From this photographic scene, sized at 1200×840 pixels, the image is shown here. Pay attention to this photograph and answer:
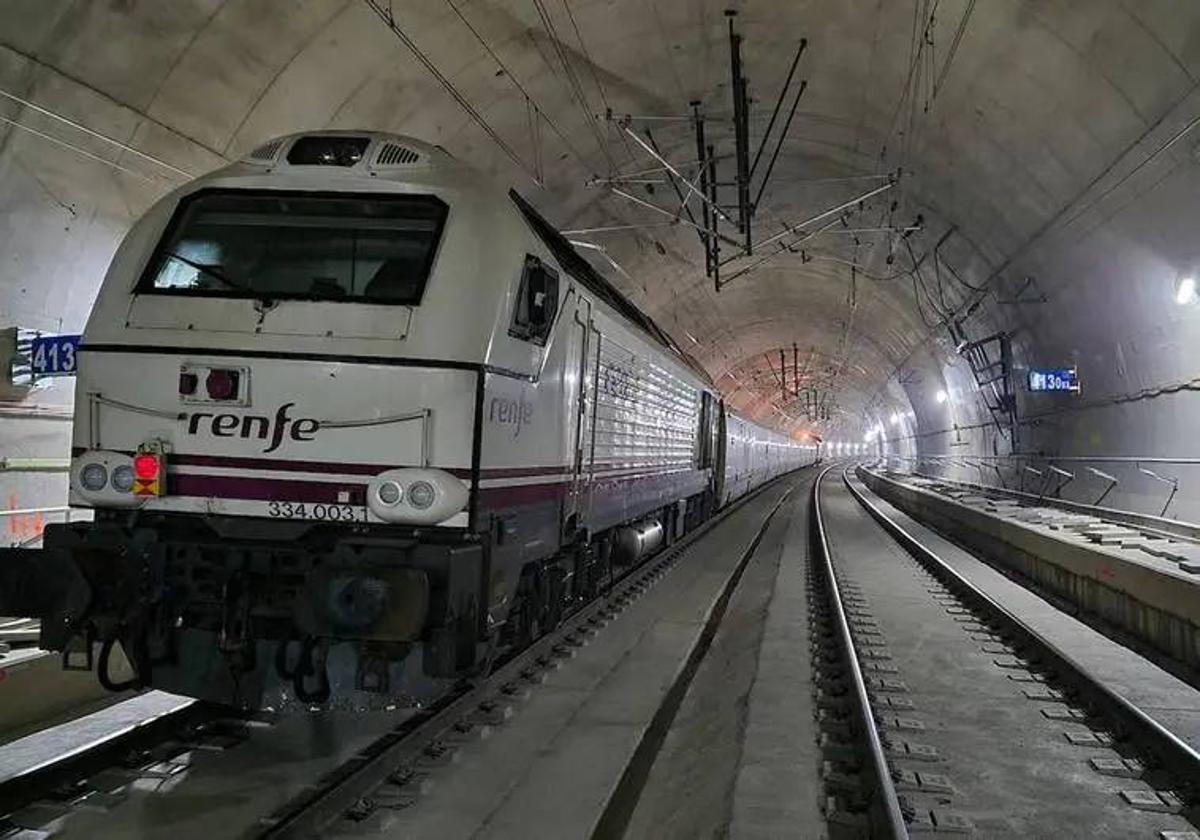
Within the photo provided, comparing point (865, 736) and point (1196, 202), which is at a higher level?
point (1196, 202)

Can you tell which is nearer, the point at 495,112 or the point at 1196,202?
the point at 1196,202

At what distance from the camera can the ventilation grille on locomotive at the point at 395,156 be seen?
5.59 m

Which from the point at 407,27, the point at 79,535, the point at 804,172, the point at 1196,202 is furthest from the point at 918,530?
the point at 79,535

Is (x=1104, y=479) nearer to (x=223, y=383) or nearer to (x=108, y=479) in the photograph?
(x=223, y=383)

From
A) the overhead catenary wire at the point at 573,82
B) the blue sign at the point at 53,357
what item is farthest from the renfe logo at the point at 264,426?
the overhead catenary wire at the point at 573,82

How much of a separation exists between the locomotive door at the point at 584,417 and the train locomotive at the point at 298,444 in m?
1.57

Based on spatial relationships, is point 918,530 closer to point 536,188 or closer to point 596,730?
point 536,188

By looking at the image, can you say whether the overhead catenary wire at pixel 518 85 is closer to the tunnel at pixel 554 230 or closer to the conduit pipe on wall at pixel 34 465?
the tunnel at pixel 554 230

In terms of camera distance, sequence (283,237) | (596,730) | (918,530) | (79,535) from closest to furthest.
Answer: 1. (79,535)
2. (283,237)
3. (596,730)
4. (918,530)

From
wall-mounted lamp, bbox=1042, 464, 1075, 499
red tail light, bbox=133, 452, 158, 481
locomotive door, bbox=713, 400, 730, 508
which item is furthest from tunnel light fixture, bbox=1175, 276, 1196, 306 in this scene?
red tail light, bbox=133, 452, 158, 481

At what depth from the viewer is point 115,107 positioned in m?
9.50

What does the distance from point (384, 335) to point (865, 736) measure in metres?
3.89

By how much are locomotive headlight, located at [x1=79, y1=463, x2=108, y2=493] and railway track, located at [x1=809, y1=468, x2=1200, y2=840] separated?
4273 millimetres

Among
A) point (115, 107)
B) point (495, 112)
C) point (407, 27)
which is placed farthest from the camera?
point (495, 112)
